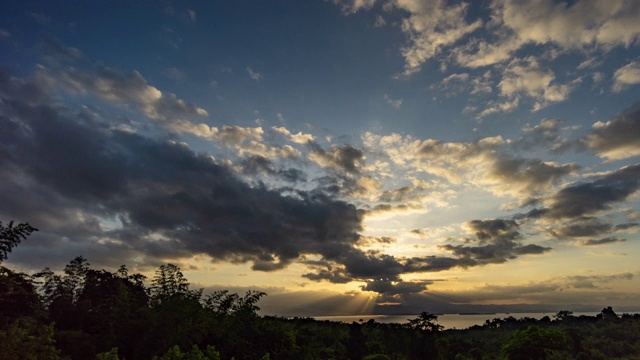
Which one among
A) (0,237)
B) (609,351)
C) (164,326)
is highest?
(0,237)

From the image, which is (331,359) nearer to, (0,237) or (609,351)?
(0,237)

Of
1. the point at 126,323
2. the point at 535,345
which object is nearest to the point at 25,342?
the point at 126,323

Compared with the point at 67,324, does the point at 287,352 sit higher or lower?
lower

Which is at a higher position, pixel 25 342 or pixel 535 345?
pixel 25 342

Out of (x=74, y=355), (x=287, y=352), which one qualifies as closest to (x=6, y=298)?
(x=74, y=355)

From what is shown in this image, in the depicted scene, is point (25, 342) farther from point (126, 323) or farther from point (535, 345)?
point (535, 345)

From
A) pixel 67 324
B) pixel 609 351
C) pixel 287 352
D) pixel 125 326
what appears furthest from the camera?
pixel 609 351

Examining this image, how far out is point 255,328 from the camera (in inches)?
940

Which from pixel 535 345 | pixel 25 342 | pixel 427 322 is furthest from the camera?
pixel 427 322

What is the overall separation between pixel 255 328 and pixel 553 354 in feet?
175

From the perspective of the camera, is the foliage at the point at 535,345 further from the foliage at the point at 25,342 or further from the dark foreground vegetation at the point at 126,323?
the foliage at the point at 25,342

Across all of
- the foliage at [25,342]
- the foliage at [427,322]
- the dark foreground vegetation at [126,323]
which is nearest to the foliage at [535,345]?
the foliage at [427,322]

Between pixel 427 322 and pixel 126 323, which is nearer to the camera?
pixel 126 323

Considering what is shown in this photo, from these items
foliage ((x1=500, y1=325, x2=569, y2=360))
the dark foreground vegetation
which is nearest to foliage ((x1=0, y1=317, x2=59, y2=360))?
the dark foreground vegetation
